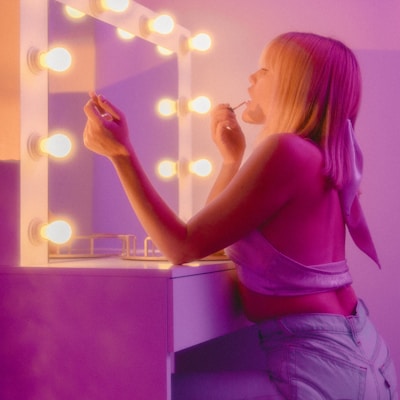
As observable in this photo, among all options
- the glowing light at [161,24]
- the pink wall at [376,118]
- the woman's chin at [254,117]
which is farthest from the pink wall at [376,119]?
the woman's chin at [254,117]

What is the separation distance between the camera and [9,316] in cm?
125

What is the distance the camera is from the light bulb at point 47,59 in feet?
4.38

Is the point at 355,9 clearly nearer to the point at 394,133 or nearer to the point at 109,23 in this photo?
the point at 394,133

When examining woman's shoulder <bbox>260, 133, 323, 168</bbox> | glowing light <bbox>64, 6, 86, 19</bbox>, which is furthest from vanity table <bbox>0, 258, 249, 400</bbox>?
glowing light <bbox>64, 6, 86, 19</bbox>

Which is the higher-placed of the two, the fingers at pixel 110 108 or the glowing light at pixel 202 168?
the fingers at pixel 110 108

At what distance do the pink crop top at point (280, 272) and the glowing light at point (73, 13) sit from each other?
69 cm

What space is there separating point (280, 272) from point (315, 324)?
0.36 feet

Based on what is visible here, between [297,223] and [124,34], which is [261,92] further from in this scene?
[124,34]

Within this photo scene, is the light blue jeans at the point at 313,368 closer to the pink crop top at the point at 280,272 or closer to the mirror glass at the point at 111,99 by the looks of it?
the pink crop top at the point at 280,272

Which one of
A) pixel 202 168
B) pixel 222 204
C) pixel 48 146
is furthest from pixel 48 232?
pixel 202 168

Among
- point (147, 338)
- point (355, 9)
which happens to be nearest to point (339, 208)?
point (147, 338)

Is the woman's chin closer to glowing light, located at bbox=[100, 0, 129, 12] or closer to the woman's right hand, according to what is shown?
the woman's right hand

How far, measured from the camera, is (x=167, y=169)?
1.95 m

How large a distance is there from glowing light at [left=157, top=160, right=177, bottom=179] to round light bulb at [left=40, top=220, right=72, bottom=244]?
0.60m
